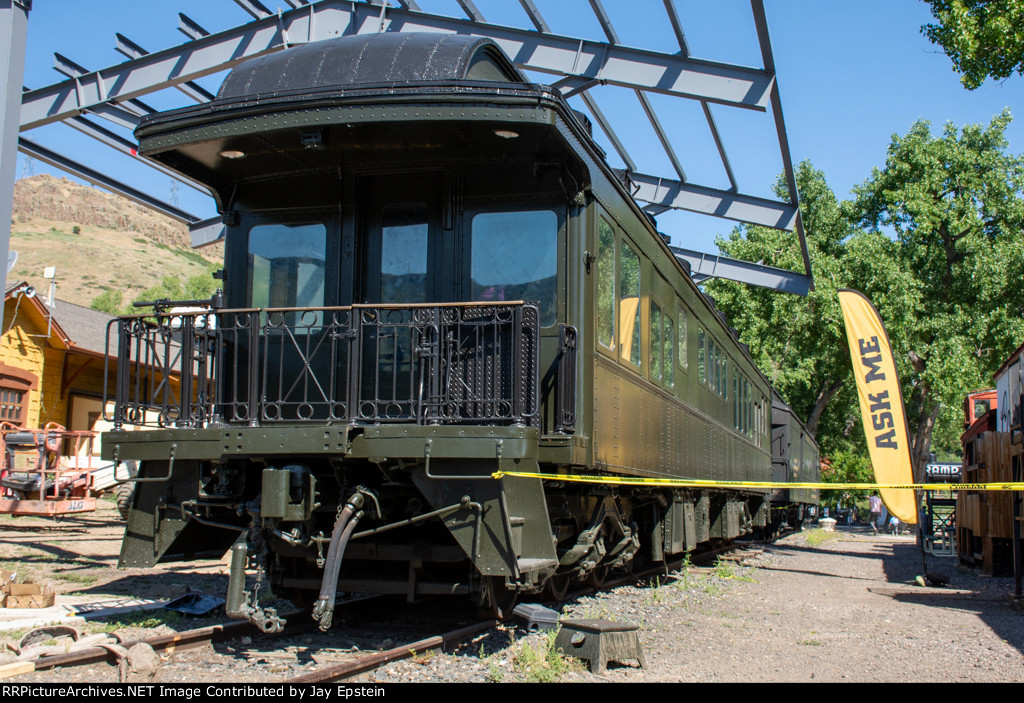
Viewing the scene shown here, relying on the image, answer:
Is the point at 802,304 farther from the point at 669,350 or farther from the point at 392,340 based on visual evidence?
the point at 392,340

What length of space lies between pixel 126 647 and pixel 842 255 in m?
27.5

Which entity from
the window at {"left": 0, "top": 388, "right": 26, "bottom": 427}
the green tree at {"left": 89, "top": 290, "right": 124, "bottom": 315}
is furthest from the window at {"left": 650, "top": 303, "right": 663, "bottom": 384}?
the green tree at {"left": 89, "top": 290, "right": 124, "bottom": 315}

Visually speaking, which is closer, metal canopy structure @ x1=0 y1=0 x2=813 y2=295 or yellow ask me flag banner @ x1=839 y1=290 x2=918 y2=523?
metal canopy structure @ x1=0 y1=0 x2=813 y2=295

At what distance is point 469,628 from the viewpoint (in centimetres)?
620

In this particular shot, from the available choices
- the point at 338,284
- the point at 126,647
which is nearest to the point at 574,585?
the point at 338,284

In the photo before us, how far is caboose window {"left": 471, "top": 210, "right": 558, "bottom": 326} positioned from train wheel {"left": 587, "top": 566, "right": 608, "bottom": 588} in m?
3.24

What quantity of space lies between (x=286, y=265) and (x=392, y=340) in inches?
44.2

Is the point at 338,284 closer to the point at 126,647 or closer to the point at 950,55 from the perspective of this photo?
the point at 126,647

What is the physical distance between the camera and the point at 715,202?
15.5m

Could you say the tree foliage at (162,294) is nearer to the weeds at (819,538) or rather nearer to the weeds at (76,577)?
the weeds at (819,538)

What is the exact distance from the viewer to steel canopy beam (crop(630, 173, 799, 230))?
1512cm

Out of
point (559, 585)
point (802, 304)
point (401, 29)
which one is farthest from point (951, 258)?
point (559, 585)

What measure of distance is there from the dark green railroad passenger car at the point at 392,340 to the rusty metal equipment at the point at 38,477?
8.99m

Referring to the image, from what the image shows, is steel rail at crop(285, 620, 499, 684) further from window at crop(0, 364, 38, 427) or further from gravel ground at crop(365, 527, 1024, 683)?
window at crop(0, 364, 38, 427)
